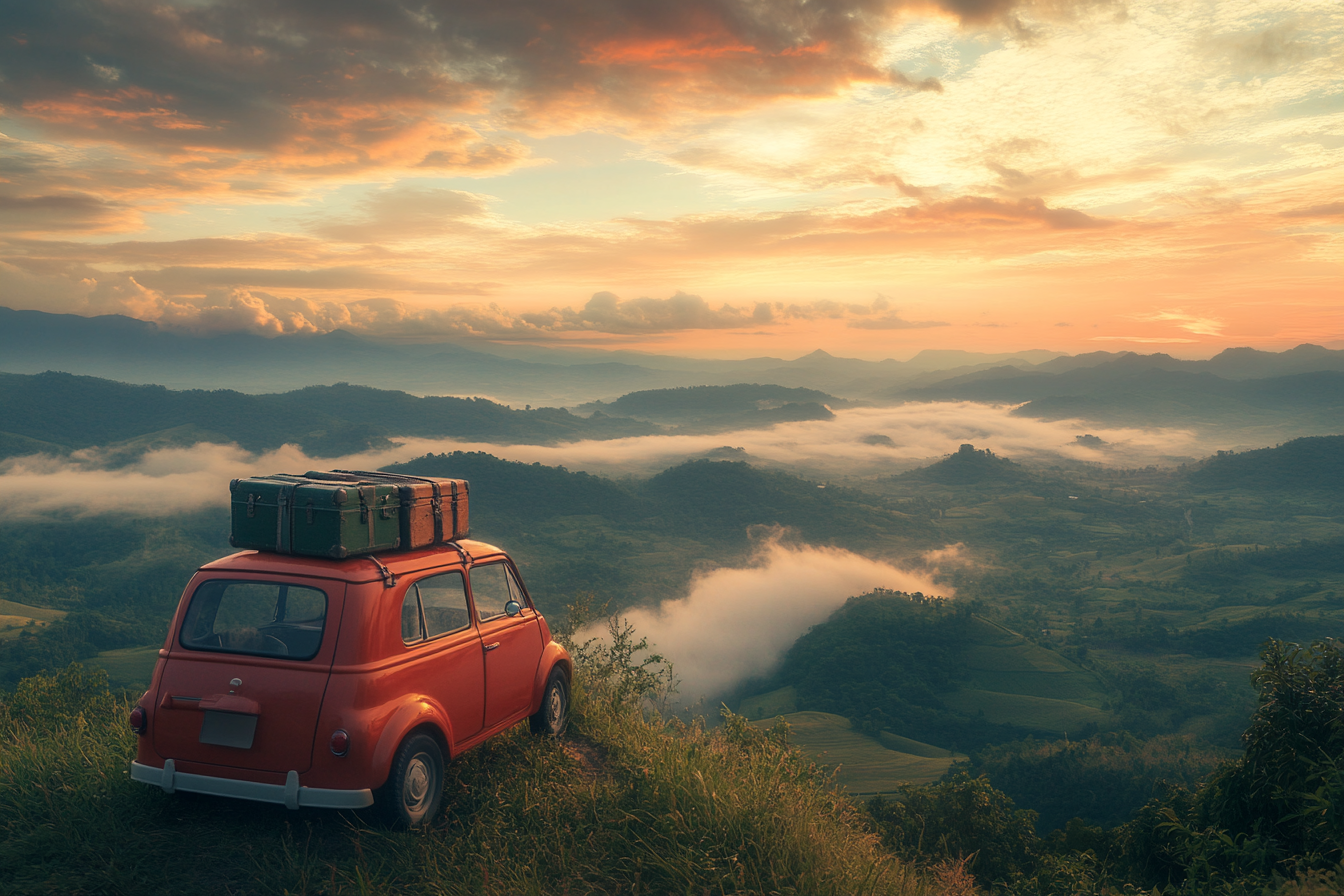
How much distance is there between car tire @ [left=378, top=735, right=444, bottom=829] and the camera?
5051 millimetres

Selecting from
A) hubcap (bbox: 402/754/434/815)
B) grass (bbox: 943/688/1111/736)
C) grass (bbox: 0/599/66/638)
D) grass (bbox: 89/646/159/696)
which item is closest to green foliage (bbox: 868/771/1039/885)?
hubcap (bbox: 402/754/434/815)

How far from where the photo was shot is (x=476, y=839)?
5125mm

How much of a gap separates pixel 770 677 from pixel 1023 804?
80.5 metres

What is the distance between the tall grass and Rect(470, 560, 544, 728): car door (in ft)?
2.02

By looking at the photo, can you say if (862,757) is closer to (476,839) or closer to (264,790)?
(476,839)

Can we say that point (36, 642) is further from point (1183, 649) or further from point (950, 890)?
point (1183, 649)

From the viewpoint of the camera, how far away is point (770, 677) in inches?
5881

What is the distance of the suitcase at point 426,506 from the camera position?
5935 mm

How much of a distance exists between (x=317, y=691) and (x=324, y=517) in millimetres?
1250

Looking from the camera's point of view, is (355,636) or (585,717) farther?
(585,717)

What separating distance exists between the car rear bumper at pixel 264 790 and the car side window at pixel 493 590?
1901 mm

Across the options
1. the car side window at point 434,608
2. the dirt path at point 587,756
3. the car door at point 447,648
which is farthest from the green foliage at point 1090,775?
the car side window at point 434,608

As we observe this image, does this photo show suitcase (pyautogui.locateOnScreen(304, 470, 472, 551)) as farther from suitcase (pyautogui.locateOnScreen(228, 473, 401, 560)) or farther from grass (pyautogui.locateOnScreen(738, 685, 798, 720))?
grass (pyautogui.locateOnScreen(738, 685, 798, 720))

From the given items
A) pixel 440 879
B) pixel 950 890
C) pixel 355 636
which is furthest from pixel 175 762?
pixel 950 890
